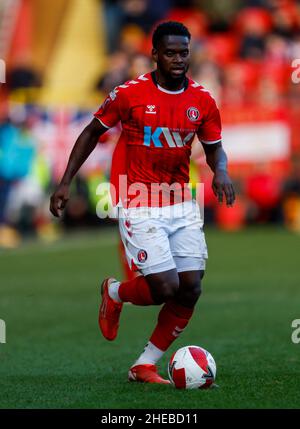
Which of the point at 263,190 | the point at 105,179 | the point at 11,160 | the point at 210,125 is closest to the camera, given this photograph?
the point at 210,125

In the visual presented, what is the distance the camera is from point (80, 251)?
17.5 meters

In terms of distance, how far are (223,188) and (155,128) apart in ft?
1.97

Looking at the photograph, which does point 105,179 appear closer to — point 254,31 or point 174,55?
point 254,31

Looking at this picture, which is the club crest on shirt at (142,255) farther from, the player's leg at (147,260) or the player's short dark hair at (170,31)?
the player's short dark hair at (170,31)

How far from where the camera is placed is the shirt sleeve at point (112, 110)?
7.36 meters

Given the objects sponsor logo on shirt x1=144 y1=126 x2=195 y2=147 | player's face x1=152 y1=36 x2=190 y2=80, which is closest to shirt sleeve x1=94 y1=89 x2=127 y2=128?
sponsor logo on shirt x1=144 y1=126 x2=195 y2=147

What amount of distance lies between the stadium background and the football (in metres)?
0.17

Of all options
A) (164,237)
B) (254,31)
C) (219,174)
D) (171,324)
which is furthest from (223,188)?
(254,31)

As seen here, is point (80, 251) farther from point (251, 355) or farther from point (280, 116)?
point (251, 355)

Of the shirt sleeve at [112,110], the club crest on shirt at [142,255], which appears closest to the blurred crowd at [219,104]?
the shirt sleeve at [112,110]

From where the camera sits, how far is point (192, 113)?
738cm

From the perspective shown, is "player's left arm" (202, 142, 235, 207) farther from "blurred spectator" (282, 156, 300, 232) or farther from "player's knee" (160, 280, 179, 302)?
"blurred spectator" (282, 156, 300, 232)

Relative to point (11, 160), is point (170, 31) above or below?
above

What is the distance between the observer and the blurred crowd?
19.5 m
